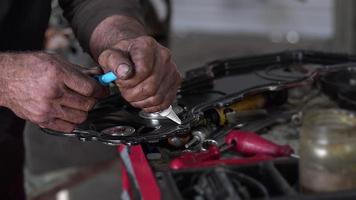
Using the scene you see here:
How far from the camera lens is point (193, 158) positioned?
0.85 m

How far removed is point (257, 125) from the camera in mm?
1043

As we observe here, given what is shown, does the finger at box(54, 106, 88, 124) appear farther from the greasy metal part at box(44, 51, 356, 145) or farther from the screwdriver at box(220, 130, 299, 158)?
the screwdriver at box(220, 130, 299, 158)

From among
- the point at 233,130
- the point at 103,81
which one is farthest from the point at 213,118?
the point at 103,81

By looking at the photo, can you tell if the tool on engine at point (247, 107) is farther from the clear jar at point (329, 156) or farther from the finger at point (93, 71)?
the clear jar at point (329, 156)

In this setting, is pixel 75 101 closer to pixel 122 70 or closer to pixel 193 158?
pixel 122 70

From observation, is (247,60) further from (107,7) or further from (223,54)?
(223,54)

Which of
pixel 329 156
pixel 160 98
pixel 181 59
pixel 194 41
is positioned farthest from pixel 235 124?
pixel 194 41

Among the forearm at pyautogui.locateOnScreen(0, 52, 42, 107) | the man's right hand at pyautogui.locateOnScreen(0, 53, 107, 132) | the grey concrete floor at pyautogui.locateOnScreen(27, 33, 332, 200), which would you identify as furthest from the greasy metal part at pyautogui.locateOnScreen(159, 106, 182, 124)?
the grey concrete floor at pyautogui.locateOnScreen(27, 33, 332, 200)

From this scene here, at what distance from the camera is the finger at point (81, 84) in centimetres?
88

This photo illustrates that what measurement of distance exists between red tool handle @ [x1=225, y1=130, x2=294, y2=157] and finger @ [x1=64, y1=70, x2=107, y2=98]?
0.22m

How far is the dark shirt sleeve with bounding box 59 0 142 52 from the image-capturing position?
1.16m

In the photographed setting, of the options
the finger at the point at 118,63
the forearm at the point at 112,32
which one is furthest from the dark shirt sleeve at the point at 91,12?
the finger at the point at 118,63

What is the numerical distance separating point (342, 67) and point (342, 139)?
508 millimetres

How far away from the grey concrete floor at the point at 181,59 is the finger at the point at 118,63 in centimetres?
53
